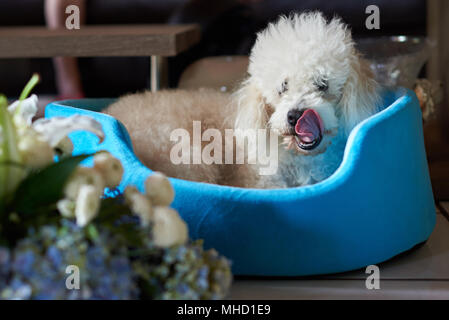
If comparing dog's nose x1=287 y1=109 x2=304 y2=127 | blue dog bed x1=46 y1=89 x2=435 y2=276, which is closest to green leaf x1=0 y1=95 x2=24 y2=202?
blue dog bed x1=46 y1=89 x2=435 y2=276

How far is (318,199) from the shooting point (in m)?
1.19

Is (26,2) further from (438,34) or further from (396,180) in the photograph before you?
(396,180)

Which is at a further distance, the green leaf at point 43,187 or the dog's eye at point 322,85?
the dog's eye at point 322,85

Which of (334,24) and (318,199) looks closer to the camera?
(318,199)

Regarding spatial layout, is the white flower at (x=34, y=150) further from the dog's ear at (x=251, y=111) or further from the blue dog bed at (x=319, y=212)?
the dog's ear at (x=251, y=111)

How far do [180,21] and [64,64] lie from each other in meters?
0.54

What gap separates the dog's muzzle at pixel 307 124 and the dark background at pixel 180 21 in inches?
46.8

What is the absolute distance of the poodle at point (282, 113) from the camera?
136cm

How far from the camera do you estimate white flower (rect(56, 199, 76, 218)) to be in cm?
88

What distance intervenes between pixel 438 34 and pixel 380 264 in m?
1.40

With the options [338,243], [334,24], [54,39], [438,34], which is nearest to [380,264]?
[338,243]

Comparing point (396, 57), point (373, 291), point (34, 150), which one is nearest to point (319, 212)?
point (373, 291)

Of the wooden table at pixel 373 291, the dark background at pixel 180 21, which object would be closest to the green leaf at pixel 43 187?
the wooden table at pixel 373 291

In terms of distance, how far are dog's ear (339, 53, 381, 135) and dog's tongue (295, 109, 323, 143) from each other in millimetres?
94
